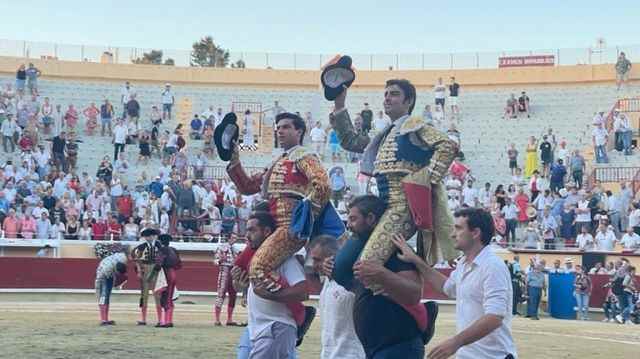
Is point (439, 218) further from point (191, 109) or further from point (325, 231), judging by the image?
point (191, 109)

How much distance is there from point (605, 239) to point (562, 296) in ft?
5.59

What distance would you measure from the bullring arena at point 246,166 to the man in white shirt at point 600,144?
0.28 m

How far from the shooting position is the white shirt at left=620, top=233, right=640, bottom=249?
898 inches

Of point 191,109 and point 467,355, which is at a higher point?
point 191,109

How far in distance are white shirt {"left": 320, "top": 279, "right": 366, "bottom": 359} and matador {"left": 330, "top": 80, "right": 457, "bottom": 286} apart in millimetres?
480

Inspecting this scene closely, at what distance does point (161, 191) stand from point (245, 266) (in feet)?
59.4

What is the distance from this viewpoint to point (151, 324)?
15398 mm

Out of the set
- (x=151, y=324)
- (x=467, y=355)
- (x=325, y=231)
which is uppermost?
(x=325, y=231)

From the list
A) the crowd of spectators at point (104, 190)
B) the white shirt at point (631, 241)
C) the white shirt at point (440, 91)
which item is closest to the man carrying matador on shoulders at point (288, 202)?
the crowd of spectators at point (104, 190)

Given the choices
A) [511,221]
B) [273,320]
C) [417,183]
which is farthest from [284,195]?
[511,221]

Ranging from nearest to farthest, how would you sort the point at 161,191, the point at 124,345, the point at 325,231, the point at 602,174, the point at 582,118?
the point at 325,231, the point at 124,345, the point at 161,191, the point at 602,174, the point at 582,118

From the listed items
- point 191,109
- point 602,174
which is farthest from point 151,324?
point 191,109

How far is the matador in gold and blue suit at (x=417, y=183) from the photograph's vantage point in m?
6.57

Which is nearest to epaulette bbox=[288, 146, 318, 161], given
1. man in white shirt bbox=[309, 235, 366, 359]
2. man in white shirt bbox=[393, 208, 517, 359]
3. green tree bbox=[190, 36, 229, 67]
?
man in white shirt bbox=[309, 235, 366, 359]
